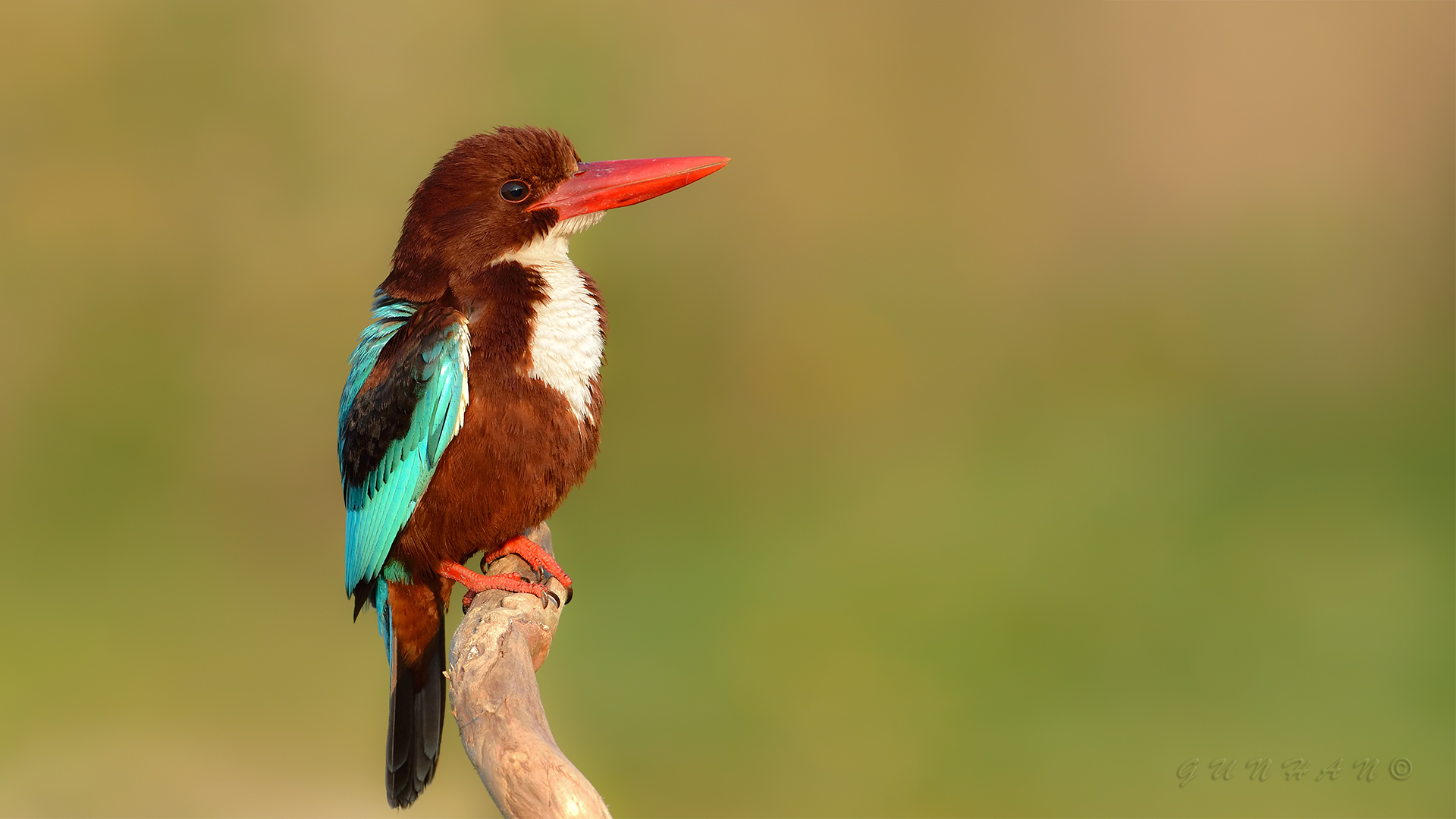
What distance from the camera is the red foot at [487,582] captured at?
2.34 m

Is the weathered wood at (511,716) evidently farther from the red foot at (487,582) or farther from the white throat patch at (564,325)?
the white throat patch at (564,325)

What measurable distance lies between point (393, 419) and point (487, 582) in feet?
1.20

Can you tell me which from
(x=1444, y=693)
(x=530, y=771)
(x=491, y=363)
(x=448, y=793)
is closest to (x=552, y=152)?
(x=491, y=363)

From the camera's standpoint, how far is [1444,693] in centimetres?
490

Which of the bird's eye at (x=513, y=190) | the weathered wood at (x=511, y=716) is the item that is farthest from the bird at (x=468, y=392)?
the weathered wood at (x=511, y=716)

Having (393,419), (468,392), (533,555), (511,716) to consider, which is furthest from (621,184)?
(511,716)

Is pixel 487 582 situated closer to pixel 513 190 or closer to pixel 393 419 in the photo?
pixel 393 419

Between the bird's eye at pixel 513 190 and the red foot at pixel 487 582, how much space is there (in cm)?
74

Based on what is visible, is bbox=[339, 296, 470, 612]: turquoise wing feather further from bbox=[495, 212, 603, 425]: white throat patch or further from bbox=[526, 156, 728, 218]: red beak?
bbox=[526, 156, 728, 218]: red beak

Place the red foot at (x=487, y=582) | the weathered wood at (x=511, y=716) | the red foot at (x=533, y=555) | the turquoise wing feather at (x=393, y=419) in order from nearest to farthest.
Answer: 1. the weathered wood at (x=511, y=716)
2. the turquoise wing feather at (x=393, y=419)
3. the red foot at (x=487, y=582)
4. the red foot at (x=533, y=555)

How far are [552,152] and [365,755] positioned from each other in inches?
129

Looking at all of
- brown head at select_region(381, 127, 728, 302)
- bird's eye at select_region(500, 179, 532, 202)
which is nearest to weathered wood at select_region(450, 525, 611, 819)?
brown head at select_region(381, 127, 728, 302)

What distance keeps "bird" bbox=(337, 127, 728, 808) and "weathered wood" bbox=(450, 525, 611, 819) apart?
0.23 m

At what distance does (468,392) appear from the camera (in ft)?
7.32
